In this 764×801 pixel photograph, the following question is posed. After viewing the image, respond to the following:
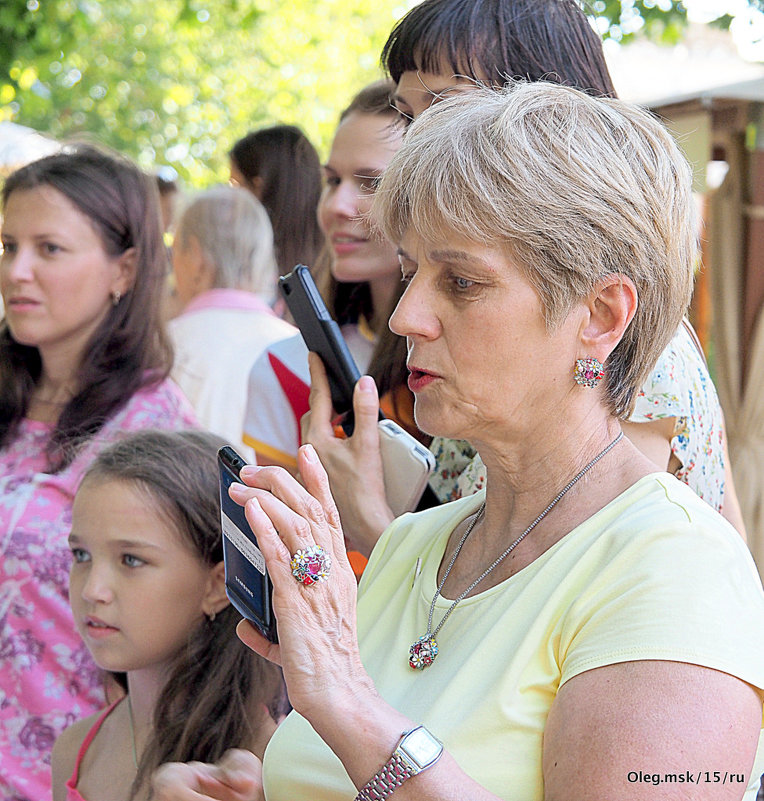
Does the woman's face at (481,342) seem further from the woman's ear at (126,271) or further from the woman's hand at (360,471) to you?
the woman's ear at (126,271)

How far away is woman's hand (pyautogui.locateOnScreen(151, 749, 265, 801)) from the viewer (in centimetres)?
159

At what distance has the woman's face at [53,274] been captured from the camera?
2.84 meters

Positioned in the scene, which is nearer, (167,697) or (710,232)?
(167,697)

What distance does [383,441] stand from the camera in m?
1.99

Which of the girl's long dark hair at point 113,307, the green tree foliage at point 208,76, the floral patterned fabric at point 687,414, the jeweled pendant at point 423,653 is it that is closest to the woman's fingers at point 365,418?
the floral patterned fabric at point 687,414

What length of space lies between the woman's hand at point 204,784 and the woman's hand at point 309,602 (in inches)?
19.1

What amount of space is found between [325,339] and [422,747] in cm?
108

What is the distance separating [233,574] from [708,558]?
70cm

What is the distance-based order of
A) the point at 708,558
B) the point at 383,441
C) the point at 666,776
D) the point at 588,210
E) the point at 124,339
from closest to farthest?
the point at 666,776 → the point at 708,558 → the point at 588,210 → the point at 383,441 → the point at 124,339

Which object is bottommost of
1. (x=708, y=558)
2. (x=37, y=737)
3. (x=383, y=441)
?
(x=37, y=737)

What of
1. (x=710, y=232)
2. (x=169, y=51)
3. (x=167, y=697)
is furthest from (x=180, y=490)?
(x=169, y=51)

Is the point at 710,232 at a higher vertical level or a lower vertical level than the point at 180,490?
lower

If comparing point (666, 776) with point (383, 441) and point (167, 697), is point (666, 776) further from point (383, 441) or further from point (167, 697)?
point (167, 697)

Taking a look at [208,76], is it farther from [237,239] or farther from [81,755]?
[81,755]
